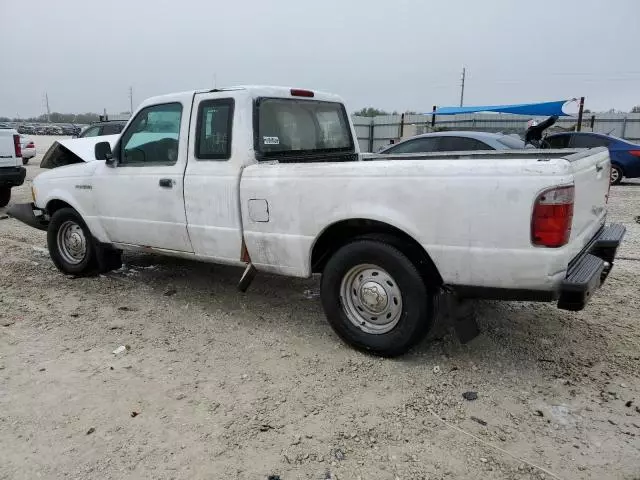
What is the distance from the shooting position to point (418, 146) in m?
9.64

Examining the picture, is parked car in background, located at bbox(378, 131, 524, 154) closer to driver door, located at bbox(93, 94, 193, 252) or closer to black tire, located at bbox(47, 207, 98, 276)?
driver door, located at bbox(93, 94, 193, 252)

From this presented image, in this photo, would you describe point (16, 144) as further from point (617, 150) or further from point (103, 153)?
point (617, 150)

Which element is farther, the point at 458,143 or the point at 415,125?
the point at 415,125

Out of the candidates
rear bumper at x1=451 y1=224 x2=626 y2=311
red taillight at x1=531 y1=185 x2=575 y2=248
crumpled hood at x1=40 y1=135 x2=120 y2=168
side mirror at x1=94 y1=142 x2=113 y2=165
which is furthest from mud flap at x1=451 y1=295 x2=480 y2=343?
crumpled hood at x1=40 y1=135 x2=120 y2=168

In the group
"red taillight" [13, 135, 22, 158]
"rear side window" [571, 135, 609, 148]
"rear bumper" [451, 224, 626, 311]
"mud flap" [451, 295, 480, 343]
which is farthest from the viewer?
"rear side window" [571, 135, 609, 148]

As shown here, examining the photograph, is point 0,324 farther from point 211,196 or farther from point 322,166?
point 322,166

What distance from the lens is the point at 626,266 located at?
19.4ft

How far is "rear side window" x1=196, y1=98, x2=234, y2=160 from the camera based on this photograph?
436 cm

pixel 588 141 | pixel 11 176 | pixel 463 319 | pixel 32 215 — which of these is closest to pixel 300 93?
pixel 463 319

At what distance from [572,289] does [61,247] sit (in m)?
5.42

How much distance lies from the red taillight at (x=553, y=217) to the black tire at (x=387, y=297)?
83cm

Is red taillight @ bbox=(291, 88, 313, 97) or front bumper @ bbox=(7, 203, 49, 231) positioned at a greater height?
red taillight @ bbox=(291, 88, 313, 97)

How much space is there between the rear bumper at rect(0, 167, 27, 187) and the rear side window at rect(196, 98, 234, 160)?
6.88 meters

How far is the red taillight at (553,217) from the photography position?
9.61 feet
